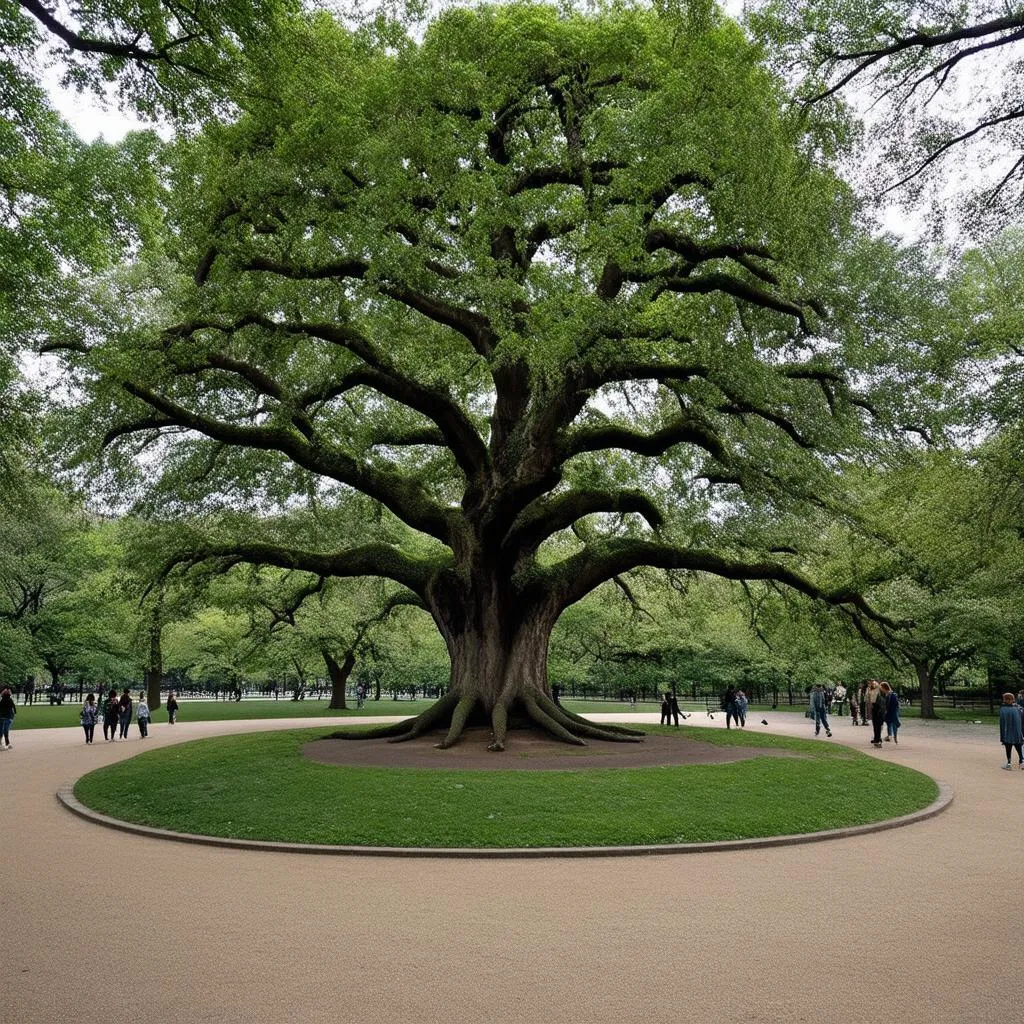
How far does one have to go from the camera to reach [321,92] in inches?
576

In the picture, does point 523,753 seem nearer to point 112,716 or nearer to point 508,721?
point 508,721

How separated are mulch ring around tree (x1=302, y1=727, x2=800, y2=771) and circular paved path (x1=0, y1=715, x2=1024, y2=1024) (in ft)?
18.0

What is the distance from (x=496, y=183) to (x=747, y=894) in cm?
1279

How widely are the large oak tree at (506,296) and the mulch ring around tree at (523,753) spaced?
74cm

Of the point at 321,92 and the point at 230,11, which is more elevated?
the point at 321,92

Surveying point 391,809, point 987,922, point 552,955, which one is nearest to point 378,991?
point 552,955

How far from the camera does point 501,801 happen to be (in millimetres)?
12117

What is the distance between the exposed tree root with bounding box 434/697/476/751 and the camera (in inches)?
698

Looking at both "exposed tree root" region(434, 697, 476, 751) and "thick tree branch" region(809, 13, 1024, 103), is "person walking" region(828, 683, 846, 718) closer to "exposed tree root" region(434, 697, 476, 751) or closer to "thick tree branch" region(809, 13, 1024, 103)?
"exposed tree root" region(434, 697, 476, 751)

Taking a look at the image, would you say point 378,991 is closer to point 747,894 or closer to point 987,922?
point 747,894

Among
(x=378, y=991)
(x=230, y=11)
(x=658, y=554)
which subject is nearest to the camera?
(x=378, y=991)

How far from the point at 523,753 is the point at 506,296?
9.13 meters

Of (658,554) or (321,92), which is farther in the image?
(658,554)

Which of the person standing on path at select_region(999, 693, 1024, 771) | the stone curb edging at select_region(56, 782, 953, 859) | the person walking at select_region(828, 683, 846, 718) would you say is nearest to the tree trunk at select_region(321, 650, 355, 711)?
the person walking at select_region(828, 683, 846, 718)
